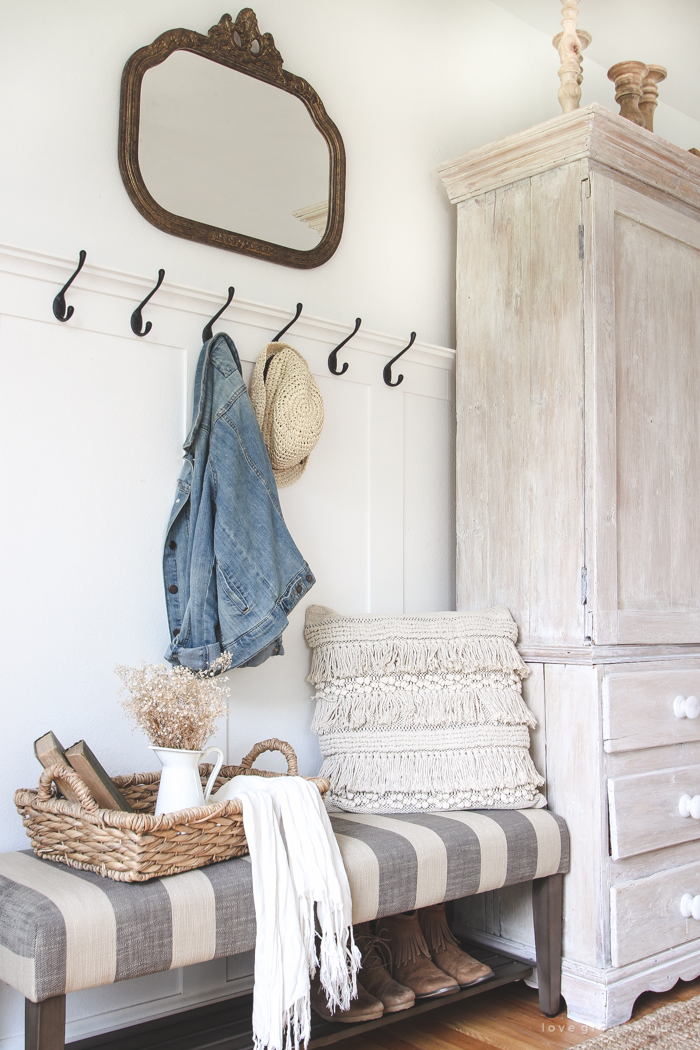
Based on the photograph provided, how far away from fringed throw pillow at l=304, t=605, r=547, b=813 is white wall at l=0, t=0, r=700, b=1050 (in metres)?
0.13

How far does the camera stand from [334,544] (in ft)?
6.73

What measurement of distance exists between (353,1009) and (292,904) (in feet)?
1.38

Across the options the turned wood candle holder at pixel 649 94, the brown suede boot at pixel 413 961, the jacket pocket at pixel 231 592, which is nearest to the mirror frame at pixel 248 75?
the jacket pocket at pixel 231 592

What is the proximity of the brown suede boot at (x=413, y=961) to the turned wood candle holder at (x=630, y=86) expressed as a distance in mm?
1951

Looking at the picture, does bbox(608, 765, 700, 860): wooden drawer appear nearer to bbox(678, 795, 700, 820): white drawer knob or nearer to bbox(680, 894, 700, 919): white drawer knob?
bbox(678, 795, 700, 820): white drawer knob

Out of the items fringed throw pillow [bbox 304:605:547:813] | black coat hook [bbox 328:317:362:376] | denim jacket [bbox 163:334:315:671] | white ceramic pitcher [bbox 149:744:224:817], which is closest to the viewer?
white ceramic pitcher [bbox 149:744:224:817]

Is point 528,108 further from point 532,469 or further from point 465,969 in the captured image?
point 465,969

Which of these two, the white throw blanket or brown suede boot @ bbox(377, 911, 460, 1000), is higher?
the white throw blanket

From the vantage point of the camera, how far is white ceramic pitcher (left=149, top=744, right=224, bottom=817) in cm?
139

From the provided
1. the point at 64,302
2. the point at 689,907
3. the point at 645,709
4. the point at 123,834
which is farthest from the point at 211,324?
the point at 689,907

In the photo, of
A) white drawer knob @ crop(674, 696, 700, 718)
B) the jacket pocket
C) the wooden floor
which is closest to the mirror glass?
the jacket pocket

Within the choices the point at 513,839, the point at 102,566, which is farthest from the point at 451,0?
the point at 513,839

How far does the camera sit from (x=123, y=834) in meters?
1.26

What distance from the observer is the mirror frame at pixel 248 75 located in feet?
5.79
